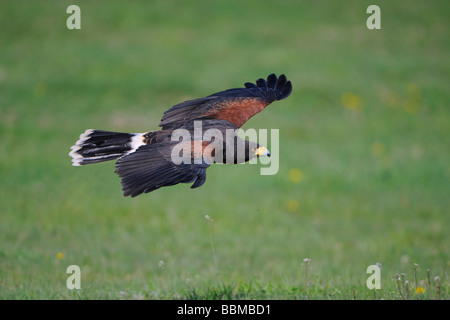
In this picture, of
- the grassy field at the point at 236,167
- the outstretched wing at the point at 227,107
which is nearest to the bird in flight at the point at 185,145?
the outstretched wing at the point at 227,107

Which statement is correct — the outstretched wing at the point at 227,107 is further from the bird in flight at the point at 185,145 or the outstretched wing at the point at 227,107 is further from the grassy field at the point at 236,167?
the grassy field at the point at 236,167

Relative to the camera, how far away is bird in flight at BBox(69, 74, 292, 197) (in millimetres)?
Answer: 6280

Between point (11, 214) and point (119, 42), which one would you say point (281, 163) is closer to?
point (11, 214)

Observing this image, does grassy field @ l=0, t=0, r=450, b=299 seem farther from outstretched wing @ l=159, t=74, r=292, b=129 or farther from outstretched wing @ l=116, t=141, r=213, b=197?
outstretched wing @ l=159, t=74, r=292, b=129

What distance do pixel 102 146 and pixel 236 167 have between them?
6723mm

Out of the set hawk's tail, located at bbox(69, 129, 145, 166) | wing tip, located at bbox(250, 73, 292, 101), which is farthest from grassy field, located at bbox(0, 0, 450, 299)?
wing tip, located at bbox(250, 73, 292, 101)

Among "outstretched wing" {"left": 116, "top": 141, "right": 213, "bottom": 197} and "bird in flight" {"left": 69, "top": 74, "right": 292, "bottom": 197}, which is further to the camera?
"bird in flight" {"left": 69, "top": 74, "right": 292, "bottom": 197}

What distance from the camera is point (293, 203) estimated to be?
41.8 ft

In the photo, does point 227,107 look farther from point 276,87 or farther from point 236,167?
point 236,167

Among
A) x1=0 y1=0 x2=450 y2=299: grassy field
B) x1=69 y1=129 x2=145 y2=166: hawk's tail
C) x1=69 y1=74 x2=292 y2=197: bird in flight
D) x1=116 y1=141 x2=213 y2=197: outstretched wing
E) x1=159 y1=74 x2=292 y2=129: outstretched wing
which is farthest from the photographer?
x1=0 y1=0 x2=450 y2=299: grassy field

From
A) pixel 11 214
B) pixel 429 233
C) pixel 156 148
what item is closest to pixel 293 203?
pixel 429 233

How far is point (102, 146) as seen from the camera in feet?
25.3

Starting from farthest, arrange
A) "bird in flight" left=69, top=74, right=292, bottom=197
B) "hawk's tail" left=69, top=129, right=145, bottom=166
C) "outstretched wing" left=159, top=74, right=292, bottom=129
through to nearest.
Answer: "outstretched wing" left=159, top=74, right=292, bottom=129, "hawk's tail" left=69, top=129, right=145, bottom=166, "bird in flight" left=69, top=74, right=292, bottom=197
